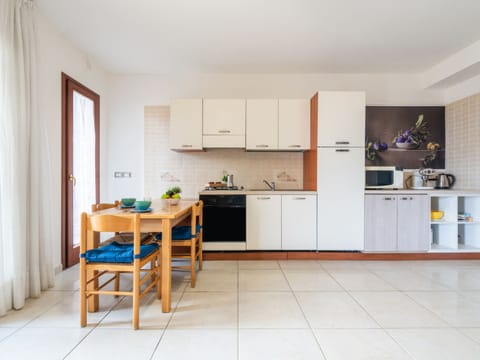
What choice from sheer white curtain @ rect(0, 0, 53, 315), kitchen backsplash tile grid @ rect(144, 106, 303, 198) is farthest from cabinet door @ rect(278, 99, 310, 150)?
sheer white curtain @ rect(0, 0, 53, 315)

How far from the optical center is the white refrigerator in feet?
11.4

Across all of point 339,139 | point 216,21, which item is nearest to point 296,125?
point 339,139

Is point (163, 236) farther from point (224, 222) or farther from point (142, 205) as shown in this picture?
point (224, 222)

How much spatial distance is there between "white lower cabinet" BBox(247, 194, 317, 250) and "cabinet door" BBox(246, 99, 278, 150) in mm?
753

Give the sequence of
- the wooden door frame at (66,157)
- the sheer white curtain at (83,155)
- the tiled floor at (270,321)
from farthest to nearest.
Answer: the sheer white curtain at (83,155), the wooden door frame at (66,157), the tiled floor at (270,321)

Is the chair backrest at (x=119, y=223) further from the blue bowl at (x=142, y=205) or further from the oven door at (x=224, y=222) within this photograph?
the oven door at (x=224, y=222)

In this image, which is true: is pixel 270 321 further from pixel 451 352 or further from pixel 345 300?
pixel 451 352

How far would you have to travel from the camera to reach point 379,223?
3.48 meters

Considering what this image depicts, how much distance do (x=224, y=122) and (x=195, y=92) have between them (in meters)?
0.80

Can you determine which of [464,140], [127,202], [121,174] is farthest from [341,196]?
[121,174]

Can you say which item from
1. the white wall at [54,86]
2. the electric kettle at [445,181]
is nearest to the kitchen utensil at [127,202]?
the white wall at [54,86]

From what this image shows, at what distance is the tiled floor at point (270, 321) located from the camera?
1.65m

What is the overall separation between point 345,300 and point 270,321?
776 mm

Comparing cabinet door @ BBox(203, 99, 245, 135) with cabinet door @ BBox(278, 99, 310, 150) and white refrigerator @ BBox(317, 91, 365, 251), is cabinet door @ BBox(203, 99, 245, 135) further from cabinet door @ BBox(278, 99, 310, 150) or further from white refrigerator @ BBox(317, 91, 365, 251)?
white refrigerator @ BBox(317, 91, 365, 251)
